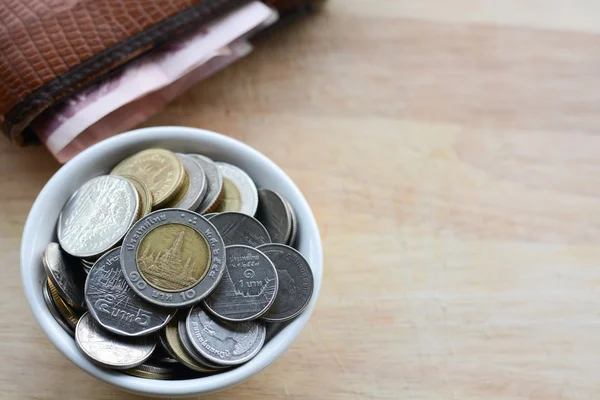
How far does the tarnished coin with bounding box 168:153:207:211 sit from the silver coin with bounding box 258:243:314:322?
0.25 feet

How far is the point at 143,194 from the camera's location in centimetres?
60

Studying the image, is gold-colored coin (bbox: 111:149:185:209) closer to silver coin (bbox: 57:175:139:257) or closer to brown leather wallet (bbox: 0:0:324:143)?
silver coin (bbox: 57:175:139:257)

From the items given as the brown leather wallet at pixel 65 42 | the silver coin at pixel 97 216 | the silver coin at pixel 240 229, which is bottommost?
the silver coin at pixel 240 229

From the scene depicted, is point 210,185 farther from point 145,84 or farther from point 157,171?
point 145,84

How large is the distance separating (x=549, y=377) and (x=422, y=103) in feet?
1.23

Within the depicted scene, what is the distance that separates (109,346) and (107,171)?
19cm

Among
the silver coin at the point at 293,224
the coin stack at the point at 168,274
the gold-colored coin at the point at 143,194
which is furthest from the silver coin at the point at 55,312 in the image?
the silver coin at the point at 293,224

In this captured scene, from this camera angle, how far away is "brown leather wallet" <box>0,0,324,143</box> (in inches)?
26.6

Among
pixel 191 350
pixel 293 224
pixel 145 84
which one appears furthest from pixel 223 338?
pixel 145 84

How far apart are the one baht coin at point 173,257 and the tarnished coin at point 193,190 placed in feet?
0.09

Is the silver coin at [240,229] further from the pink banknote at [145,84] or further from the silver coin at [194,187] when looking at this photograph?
the pink banknote at [145,84]

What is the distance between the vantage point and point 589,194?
2.68 feet

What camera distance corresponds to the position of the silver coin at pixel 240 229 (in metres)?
0.59

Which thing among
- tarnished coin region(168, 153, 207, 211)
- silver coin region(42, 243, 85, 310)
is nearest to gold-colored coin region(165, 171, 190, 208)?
tarnished coin region(168, 153, 207, 211)
